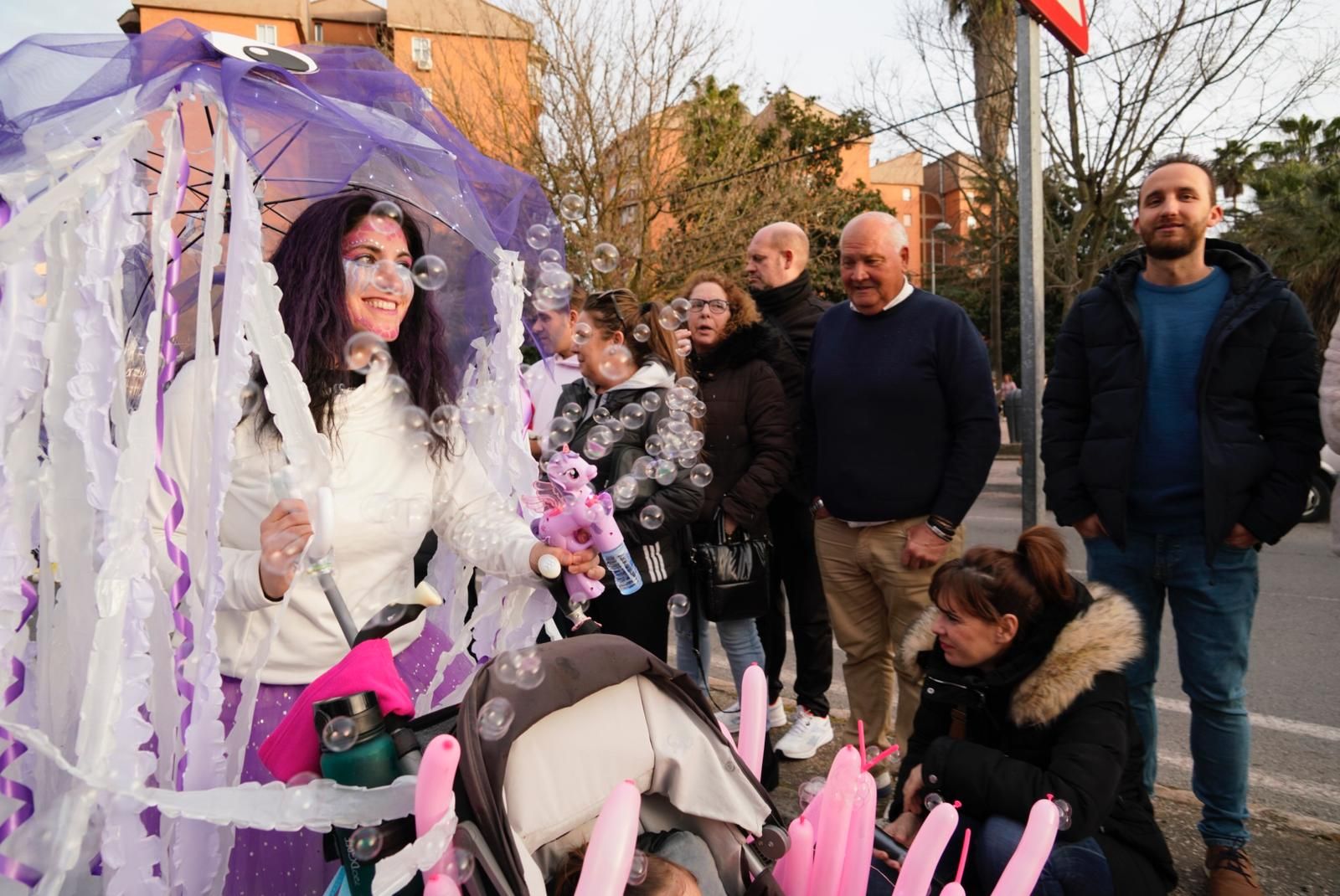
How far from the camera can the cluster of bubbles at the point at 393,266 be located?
6.70ft

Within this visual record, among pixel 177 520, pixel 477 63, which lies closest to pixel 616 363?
pixel 177 520

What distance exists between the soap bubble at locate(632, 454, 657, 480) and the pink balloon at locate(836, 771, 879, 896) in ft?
4.09

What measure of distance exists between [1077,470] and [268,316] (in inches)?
95.2

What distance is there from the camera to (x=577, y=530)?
2.04 m

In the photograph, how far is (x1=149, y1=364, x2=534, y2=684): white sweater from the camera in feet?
6.05

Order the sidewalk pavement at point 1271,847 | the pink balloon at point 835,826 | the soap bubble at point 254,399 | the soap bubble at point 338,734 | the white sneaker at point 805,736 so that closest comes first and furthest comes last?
the soap bubble at point 338,734 < the pink balloon at point 835,826 < the soap bubble at point 254,399 < the sidewalk pavement at point 1271,847 < the white sneaker at point 805,736

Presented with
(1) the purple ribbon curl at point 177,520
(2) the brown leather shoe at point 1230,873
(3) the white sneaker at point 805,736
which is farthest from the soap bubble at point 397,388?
(2) the brown leather shoe at point 1230,873

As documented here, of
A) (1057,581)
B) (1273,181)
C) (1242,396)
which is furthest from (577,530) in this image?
(1273,181)

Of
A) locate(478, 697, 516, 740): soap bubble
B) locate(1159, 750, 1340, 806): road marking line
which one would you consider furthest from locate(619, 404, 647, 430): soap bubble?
locate(1159, 750, 1340, 806): road marking line

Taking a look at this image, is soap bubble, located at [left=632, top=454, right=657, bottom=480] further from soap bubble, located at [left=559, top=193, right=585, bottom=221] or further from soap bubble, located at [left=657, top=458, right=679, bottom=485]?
soap bubble, located at [left=559, top=193, right=585, bottom=221]

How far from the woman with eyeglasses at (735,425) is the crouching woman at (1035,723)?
1.26m

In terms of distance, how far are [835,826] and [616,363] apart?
1729 mm

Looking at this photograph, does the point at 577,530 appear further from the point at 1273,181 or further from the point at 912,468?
the point at 1273,181

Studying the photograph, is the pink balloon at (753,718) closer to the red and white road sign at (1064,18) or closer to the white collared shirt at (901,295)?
the white collared shirt at (901,295)
